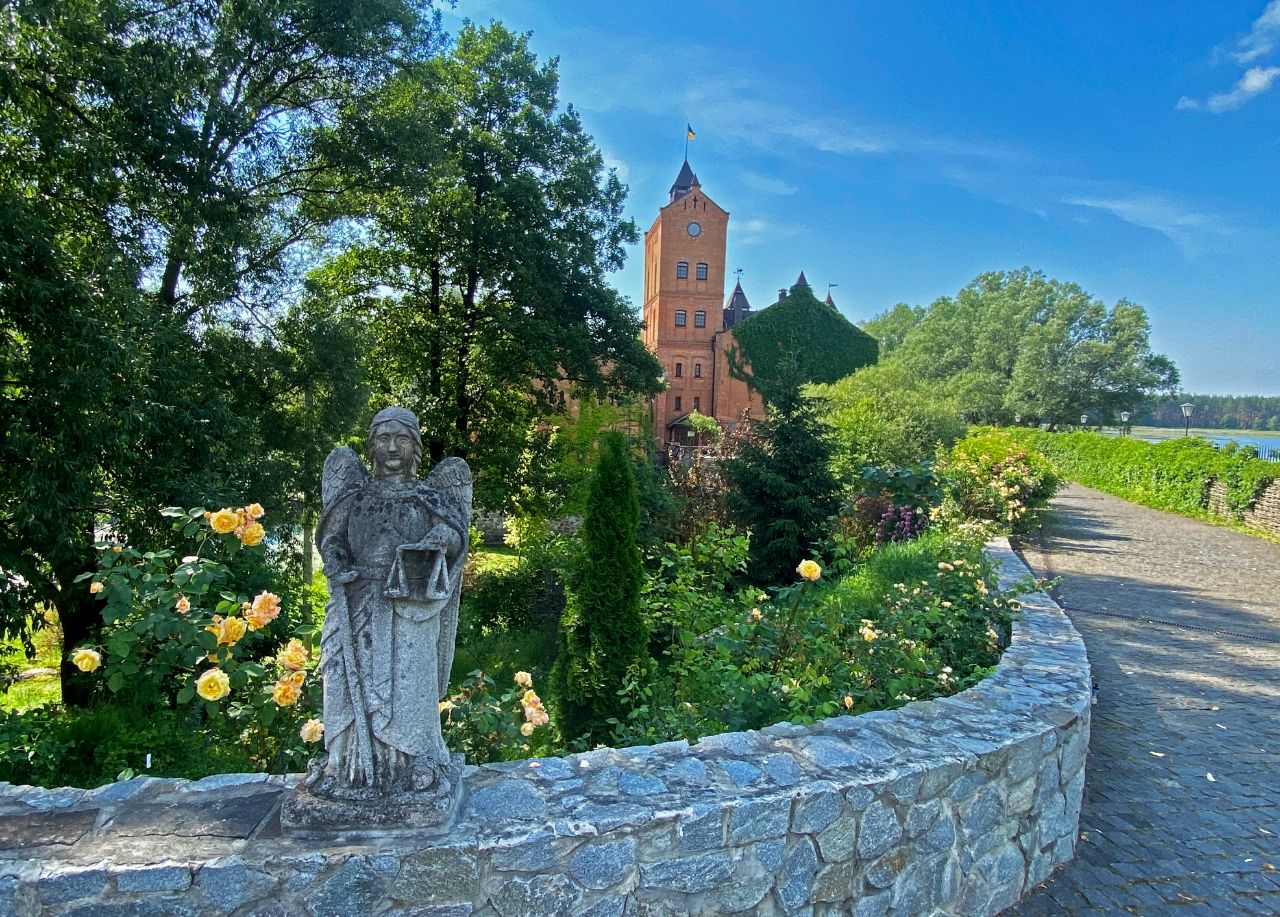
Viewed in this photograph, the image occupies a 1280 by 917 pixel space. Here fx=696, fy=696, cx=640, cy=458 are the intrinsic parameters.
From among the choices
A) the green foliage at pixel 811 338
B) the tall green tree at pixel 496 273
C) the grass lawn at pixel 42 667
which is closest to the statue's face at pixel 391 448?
the grass lawn at pixel 42 667

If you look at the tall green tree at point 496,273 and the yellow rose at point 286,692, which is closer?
the yellow rose at point 286,692

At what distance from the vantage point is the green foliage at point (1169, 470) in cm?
1536

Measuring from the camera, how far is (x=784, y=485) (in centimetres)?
1053

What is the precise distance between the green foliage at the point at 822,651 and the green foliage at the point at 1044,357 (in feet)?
108

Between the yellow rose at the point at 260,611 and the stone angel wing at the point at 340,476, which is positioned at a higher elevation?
the stone angel wing at the point at 340,476

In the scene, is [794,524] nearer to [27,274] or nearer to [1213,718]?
[1213,718]

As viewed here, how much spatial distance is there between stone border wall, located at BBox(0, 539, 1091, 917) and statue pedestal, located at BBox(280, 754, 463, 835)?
49 millimetres

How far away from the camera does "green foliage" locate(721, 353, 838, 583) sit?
10508 millimetres

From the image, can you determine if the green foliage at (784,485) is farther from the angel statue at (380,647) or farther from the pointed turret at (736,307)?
the pointed turret at (736,307)

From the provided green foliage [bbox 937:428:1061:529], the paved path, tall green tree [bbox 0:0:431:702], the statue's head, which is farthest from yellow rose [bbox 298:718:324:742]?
green foliage [bbox 937:428:1061:529]

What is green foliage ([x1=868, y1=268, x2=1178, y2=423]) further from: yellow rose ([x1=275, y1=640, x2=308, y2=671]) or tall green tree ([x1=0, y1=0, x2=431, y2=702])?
yellow rose ([x1=275, y1=640, x2=308, y2=671])

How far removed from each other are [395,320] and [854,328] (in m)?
Result: 24.1

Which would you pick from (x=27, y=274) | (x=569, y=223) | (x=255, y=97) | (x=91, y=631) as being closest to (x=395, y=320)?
(x=569, y=223)

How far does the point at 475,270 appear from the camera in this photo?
46.0ft
